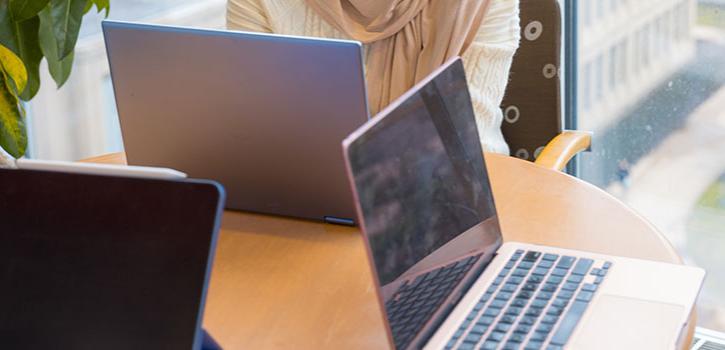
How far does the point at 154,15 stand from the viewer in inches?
110

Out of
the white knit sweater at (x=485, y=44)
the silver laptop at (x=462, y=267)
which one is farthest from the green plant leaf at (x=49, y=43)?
the silver laptop at (x=462, y=267)

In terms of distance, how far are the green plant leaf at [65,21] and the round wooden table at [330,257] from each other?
0.67m

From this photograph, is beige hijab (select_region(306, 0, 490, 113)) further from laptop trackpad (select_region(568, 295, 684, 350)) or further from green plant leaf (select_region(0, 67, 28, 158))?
laptop trackpad (select_region(568, 295, 684, 350))

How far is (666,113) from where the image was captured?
8.84 feet

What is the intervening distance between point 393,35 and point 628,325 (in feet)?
3.73

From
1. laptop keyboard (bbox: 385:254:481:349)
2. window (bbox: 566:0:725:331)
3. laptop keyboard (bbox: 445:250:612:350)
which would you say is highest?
laptop keyboard (bbox: 385:254:481:349)

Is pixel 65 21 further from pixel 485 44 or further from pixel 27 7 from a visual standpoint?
pixel 485 44

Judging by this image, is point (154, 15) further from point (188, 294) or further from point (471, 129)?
point (188, 294)

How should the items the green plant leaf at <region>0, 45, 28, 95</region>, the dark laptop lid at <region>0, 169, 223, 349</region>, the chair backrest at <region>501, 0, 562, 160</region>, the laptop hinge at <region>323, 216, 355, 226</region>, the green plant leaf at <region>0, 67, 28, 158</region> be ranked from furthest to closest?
the chair backrest at <region>501, 0, 562, 160</region>
the green plant leaf at <region>0, 67, 28, 158</region>
the green plant leaf at <region>0, 45, 28, 95</region>
the laptop hinge at <region>323, 216, 355, 226</region>
the dark laptop lid at <region>0, 169, 223, 349</region>

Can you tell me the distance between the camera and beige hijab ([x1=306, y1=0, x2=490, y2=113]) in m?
2.05

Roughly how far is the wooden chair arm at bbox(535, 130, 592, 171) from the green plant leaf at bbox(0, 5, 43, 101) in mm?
990

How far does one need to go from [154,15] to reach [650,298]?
196 centimetres

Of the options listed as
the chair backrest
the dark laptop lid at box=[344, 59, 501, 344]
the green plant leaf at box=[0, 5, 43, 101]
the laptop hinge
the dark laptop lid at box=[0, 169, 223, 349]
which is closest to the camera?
the dark laptop lid at box=[0, 169, 223, 349]

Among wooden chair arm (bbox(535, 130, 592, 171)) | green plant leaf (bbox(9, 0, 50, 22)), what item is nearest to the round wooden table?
wooden chair arm (bbox(535, 130, 592, 171))
